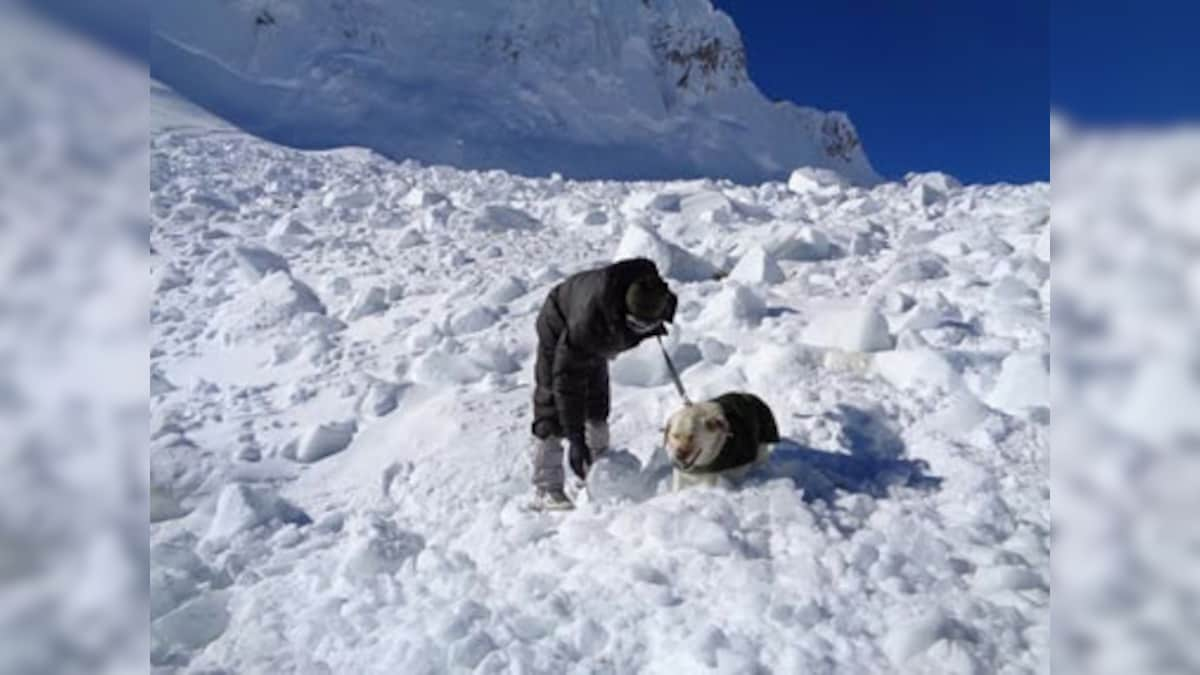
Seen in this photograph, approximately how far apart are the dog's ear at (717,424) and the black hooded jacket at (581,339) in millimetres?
440

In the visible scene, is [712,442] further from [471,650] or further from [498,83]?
[498,83]

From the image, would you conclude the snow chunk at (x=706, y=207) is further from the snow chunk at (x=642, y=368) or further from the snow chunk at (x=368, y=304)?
the snow chunk at (x=642, y=368)

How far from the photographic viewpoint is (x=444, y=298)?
559cm

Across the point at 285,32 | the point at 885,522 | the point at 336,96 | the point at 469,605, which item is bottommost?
the point at 469,605

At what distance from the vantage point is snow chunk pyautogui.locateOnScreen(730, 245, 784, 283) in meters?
5.49

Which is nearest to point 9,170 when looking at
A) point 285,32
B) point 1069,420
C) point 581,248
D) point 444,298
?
point 1069,420

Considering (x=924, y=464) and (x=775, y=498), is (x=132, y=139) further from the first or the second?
(x=924, y=464)

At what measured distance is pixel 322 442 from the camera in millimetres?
3707

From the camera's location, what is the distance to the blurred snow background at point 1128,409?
1135 mm

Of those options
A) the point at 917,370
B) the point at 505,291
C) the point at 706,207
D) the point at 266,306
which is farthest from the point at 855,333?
the point at 706,207

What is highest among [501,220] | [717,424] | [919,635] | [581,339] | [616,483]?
[501,220]

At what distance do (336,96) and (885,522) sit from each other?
24.9 meters

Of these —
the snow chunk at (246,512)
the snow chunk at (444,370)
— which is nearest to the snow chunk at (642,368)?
the snow chunk at (444,370)

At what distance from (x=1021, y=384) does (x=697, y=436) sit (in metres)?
1.34
